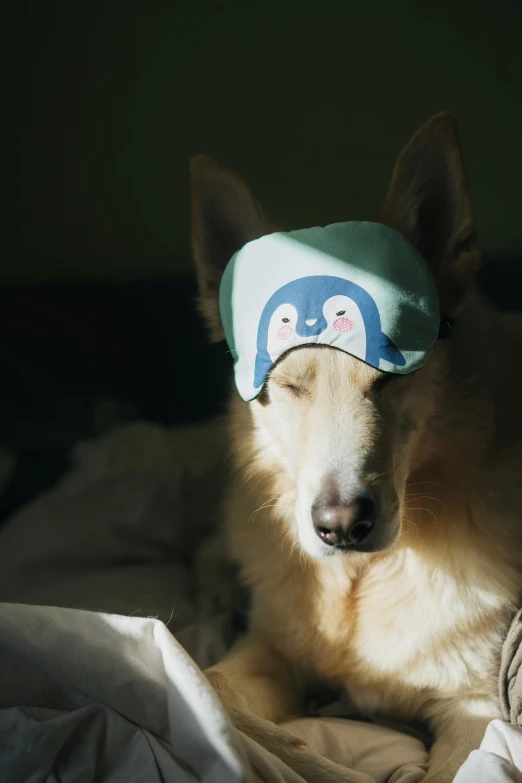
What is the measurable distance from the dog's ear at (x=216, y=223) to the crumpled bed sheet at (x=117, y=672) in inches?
29.7

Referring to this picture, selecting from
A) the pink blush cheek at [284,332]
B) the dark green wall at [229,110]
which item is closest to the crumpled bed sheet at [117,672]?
the pink blush cheek at [284,332]

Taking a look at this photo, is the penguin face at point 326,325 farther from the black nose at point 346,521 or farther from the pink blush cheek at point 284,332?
the black nose at point 346,521

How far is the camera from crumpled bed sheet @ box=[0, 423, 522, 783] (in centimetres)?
137

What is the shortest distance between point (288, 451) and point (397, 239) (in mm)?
487

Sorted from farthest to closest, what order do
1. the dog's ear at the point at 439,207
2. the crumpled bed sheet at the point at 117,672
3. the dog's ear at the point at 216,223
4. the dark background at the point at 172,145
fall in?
the dark background at the point at 172,145 → the dog's ear at the point at 216,223 → the dog's ear at the point at 439,207 → the crumpled bed sheet at the point at 117,672

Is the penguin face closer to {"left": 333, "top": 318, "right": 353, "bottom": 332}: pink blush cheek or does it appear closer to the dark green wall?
{"left": 333, "top": 318, "right": 353, "bottom": 332}: pink blush cheek

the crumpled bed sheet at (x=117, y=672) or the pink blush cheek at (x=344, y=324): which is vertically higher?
the pink blush cheek at (x=344, y=324)

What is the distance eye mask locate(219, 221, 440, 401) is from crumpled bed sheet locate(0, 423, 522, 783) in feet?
2.06

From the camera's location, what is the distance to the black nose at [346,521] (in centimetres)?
138

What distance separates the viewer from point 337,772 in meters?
1.46

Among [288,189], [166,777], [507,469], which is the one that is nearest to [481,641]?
[507,469]

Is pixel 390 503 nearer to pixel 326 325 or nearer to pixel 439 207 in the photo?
pixel 326 325

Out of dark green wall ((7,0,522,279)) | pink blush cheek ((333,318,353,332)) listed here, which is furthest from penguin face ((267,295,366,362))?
dark green wall ((7,0,522,279))

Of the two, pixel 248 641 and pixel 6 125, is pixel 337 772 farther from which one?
pixel 6 125
